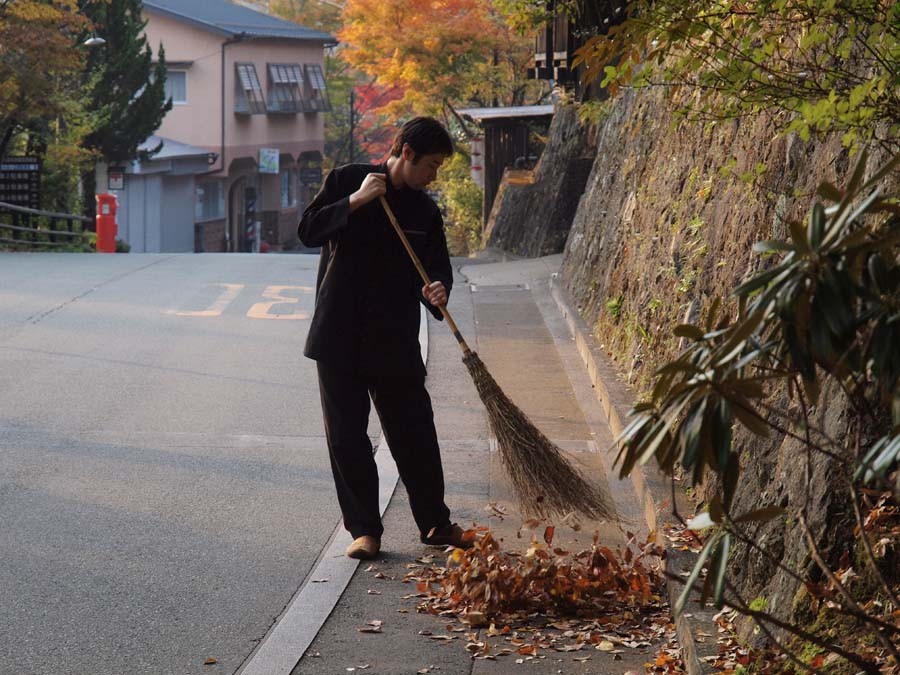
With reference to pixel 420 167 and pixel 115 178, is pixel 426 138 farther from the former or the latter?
pixel 115 178

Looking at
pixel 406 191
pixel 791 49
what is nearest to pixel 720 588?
pixel 406 191

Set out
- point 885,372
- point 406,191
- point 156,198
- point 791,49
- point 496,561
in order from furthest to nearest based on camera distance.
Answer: point 156,198 < point 791,49 < point 406,191 < point 496,561 < point 885,372

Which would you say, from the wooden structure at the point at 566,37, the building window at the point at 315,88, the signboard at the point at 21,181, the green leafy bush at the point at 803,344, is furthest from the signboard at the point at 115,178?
the green leafy bush at the point at 803,344

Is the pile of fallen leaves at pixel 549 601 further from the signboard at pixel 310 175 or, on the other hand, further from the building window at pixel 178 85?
the signboard at pixel 310 175

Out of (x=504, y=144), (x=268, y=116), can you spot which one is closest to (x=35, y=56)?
(x=504, y=144)

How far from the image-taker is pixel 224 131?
47.4 meters

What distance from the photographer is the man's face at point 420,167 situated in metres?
5.88

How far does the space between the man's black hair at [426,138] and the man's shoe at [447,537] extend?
180 cm

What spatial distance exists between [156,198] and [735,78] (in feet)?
132

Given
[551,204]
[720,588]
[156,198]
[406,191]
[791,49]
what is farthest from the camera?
[156,198]

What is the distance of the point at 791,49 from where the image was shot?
7.78 m

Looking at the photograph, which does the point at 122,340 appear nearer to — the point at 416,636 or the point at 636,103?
the point at 636,103

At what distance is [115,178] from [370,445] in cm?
3227

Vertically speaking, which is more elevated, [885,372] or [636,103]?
[636,103]
